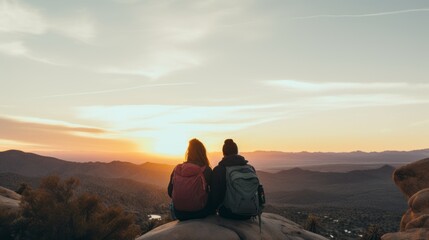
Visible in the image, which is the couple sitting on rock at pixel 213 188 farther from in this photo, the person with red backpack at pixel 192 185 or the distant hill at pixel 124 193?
the distant hill at pixel 124 193

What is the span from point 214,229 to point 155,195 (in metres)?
42.7

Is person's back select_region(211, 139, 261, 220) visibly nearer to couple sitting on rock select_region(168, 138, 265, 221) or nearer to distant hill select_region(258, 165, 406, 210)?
couple sitting on rock select_region(168, 138, 265, 221)

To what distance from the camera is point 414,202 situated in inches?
486

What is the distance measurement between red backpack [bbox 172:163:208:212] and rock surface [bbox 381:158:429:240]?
5.45 metres

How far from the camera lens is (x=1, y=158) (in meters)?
95.7

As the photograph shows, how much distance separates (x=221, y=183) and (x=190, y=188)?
24.9 inches

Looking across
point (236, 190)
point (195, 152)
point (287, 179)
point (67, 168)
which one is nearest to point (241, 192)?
point (236, 190)

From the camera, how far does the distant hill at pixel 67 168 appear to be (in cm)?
9144

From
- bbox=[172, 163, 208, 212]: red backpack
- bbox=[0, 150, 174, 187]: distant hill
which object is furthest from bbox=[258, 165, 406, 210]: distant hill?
bbox=[172, 163, 208, 212]: red backpack

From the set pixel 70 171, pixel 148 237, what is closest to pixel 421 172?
pixel 148 237

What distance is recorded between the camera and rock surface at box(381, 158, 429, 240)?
10.2m

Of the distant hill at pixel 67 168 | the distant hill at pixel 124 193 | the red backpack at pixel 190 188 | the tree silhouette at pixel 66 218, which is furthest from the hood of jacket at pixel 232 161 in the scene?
the distant hill at pixel 67 168

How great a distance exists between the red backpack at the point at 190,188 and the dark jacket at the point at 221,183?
0.62 ft

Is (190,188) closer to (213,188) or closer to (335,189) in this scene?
(213,188)
